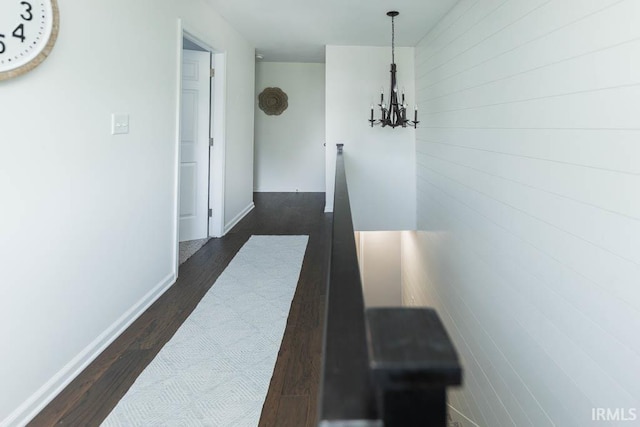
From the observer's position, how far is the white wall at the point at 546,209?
1.52 m

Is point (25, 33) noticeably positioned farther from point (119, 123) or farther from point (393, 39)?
point (393, 39)

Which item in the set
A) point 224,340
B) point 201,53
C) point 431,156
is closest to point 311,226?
point 431,156

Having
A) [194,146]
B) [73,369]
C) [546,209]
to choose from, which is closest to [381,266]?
[194,146]

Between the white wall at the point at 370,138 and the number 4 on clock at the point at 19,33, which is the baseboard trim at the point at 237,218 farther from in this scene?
the number 4 on clock at the point at 19,33

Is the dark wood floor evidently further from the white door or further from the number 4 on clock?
the number 4 on clock

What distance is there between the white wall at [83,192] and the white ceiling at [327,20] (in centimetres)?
119

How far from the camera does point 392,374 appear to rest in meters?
0.33

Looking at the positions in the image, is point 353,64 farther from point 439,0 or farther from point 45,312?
point 45,312

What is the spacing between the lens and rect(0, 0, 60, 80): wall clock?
1.44m

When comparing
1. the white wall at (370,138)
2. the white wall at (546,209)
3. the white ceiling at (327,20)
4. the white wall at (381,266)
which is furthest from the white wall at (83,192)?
the white wall at (381,266)

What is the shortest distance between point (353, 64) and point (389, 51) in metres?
0.56

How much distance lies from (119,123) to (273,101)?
533 centimetres

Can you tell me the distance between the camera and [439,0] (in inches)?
144

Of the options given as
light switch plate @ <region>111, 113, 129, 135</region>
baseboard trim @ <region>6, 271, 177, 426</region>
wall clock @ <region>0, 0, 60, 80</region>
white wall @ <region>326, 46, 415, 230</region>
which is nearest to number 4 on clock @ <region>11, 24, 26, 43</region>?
wall clock @ <region>0, 0, 60, 80</region>
